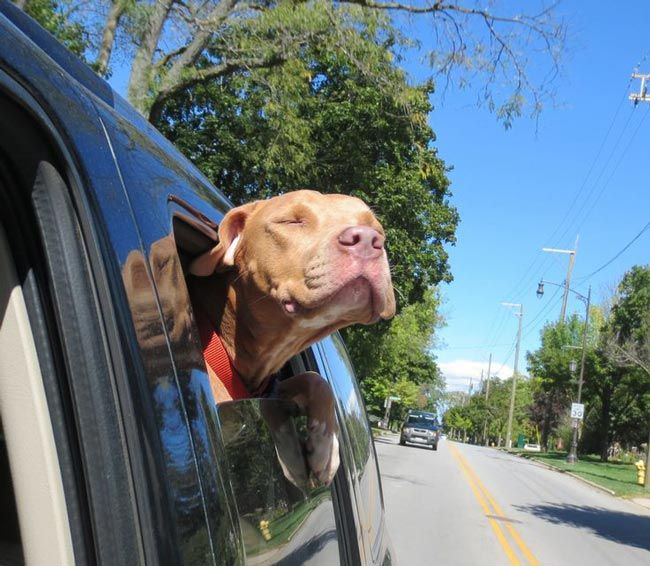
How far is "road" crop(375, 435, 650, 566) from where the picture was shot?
31.4ft

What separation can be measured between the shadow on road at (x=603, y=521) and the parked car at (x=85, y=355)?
12484mm

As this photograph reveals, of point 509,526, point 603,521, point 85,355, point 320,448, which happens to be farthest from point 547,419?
point 85,355

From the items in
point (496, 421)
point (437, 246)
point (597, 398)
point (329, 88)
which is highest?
point (329, 88)

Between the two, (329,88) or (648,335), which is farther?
(648,335)

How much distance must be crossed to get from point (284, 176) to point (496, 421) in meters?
84.2

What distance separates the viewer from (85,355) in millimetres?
983

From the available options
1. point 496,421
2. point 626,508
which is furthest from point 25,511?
point 496,421

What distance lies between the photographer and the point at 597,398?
155 ft

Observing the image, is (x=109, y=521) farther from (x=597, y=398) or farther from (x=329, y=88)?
(x=597, y=398)

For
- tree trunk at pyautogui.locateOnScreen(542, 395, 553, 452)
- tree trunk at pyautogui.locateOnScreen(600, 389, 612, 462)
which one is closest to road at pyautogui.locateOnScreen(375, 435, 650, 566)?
tree trunk at pyautogui.locateOnScreen(600, 389, 612, 462)

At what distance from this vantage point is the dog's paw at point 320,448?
1965 millimetres

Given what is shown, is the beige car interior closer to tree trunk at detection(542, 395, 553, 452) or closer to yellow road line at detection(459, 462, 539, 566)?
yellow road line at detection(459, 462, 539, 566)

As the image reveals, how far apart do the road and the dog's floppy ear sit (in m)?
7.12

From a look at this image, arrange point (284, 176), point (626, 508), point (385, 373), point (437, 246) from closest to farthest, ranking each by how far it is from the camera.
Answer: point (284, 176), point (626, 508), point (437, 246), point (385, 373)
